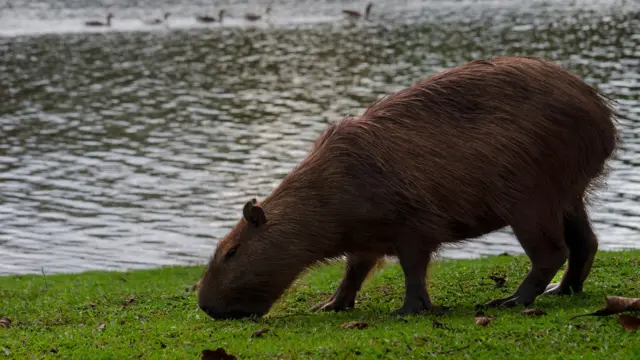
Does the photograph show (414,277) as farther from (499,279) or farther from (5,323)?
(5,323)

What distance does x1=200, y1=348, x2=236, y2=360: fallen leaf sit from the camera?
6.92 m

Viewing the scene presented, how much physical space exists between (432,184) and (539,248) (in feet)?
3.30

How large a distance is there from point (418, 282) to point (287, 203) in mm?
1209

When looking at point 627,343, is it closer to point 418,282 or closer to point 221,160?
point 418,282

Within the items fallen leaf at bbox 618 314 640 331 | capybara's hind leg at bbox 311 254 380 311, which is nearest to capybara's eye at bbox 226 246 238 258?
capybara's hind leg at bbox 311 254 380 311

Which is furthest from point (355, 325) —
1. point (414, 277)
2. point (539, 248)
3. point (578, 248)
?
point (578, 248)

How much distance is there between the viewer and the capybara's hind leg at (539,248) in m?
8.09

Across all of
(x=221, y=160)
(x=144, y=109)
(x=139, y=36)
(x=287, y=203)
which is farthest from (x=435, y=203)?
(x=139, y=36)

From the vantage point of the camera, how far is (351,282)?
8898 mm

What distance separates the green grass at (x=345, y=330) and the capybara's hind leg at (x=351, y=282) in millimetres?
139

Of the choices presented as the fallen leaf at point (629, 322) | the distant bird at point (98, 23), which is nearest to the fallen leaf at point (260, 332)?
the fallen leaf at point (629, 322)

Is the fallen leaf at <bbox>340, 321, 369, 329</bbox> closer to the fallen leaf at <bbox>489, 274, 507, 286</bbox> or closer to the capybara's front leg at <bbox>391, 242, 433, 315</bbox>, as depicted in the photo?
the capybara's front leg at <bbox>391, 242, 433, 315</bbox>

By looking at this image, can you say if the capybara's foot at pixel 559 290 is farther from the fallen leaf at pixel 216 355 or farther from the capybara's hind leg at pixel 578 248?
the fallen leaf at pixel 216 355

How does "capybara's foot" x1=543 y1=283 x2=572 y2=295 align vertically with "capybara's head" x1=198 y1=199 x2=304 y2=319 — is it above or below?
below
